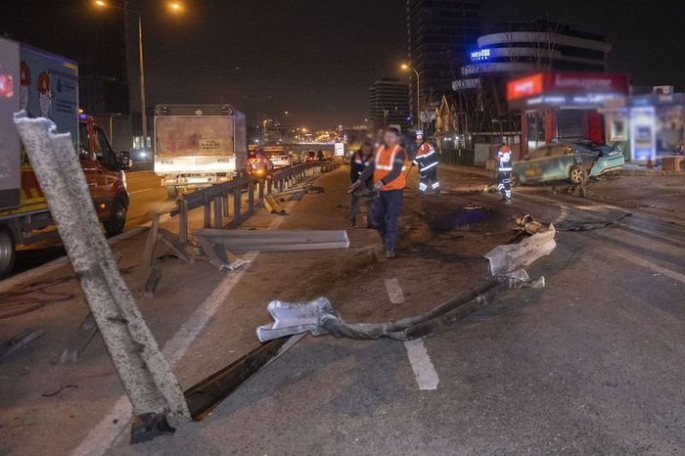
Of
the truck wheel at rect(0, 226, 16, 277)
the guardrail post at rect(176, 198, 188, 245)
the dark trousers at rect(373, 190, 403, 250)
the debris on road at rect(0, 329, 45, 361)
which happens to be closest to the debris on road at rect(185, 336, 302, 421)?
the debris on road at rect(0, 329, 45, 361)

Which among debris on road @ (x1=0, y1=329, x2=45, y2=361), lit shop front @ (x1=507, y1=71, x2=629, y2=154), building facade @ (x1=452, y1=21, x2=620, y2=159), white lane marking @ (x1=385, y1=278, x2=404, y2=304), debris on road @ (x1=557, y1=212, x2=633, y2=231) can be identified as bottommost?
debris on road @ (x1=0, y1=329, x2=45, y2=361)

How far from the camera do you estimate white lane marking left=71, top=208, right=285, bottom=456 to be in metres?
3.83

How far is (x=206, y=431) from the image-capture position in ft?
12.9

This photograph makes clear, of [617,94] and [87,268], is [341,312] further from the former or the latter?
[617,94]

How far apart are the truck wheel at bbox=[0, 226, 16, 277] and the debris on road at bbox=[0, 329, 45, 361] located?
343 centimetres

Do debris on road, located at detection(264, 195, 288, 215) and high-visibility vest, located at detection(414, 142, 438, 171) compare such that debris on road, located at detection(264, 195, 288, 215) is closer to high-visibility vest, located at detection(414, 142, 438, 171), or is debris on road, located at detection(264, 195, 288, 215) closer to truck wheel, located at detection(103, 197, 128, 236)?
truck wheel, located at detection(103, 197, 128, 236)

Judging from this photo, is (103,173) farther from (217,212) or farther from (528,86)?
(528,86)

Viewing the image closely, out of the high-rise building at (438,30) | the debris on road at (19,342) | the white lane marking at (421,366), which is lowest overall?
the white lane marking at (421,366)

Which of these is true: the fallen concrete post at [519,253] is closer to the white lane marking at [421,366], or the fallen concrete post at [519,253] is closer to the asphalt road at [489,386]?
the asphalt road at [489,386]

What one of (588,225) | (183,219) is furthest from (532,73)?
(183,219)

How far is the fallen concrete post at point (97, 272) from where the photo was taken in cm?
315

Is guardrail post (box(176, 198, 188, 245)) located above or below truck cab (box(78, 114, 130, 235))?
below

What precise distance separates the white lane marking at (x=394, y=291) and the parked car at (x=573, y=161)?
14766 mm

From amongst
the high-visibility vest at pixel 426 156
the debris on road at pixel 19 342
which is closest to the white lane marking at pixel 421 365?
the debris on road at pixel 19 342
